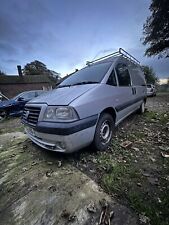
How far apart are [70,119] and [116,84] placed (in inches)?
66.8

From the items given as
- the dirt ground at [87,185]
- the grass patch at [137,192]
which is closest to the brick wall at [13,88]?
the dirt ground at [87,185]

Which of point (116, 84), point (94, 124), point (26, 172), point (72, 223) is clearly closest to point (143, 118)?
point (116, 84)

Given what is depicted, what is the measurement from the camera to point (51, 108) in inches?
110

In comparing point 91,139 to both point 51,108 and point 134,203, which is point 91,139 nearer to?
point 51,108

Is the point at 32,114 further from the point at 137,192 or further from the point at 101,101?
the point at 137,192

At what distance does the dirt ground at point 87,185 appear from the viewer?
1.93 m

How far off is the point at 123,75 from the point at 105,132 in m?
1.71

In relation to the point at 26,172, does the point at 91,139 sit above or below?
above

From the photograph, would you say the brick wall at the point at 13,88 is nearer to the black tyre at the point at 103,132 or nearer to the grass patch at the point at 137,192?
the black tyre at the point at 103,132

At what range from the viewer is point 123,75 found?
4.36 meters

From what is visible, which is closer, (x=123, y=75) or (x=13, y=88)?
(x=123, y=75)

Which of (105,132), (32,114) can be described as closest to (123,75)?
(105,132)

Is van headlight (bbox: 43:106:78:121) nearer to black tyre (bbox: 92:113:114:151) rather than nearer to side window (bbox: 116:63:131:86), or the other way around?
black tyre (bbox: 92:113:114:151)

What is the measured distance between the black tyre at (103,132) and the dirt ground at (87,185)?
0.17 meters
